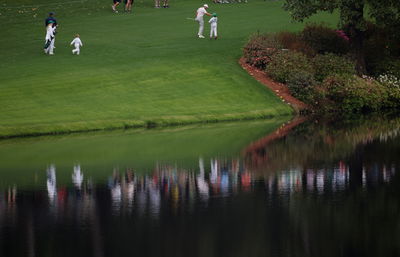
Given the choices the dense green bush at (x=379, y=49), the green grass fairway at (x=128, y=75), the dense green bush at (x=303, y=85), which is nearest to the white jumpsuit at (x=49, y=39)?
the green grass fairway at (x=128, y=75)

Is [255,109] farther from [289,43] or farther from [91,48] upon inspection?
[91,48]

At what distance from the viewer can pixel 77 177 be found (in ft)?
95.7

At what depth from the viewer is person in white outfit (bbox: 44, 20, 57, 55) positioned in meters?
58.3

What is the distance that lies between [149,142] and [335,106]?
681 inches

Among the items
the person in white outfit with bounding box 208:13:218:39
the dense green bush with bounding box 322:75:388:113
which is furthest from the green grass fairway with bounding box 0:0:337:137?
the dense green bush with bounding box 322:75:388:113

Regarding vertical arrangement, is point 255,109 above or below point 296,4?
below

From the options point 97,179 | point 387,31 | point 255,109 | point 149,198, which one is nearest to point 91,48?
point 255,109

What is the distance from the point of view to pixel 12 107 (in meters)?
46.7

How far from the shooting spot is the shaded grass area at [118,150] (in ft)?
99.9

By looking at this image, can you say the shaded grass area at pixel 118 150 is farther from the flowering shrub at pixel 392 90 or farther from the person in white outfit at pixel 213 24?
the person in white outfit at pixel 213 24

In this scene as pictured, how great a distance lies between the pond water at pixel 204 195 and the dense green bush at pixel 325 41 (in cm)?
2073

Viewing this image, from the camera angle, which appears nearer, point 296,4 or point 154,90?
point 154,90

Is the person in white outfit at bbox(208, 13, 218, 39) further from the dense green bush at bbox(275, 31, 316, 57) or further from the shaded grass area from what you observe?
the shaded grass area

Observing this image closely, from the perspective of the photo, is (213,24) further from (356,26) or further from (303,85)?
(303,85)
